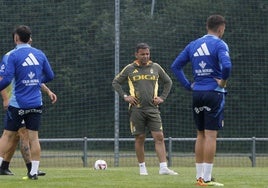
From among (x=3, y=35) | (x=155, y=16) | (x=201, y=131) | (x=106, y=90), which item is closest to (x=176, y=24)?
(x=155, y=16)

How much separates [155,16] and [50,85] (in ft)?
10.7

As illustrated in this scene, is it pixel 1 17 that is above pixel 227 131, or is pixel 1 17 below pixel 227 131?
above

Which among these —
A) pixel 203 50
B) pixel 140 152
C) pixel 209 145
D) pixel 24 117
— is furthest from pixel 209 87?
pixel 140 152

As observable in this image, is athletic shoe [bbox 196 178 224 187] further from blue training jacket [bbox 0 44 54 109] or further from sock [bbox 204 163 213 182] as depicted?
blue training jacket [bbox 0 44 54 109]

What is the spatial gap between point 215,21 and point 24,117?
260 centimetres

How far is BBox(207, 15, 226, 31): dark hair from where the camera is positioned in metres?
10.7

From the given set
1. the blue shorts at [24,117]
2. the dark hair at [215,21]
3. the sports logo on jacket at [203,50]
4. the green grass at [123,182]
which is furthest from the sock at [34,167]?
the dark hair at [215,21]

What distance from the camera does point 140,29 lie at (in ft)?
81.5

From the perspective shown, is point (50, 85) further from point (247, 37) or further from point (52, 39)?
point (247, 37)

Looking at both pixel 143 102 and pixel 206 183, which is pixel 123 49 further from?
pixel 206 183

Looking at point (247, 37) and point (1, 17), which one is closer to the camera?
point (1, 17)

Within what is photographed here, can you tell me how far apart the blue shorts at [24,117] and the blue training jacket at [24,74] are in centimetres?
6

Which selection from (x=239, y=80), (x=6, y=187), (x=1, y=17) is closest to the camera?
(x=6, y=187)

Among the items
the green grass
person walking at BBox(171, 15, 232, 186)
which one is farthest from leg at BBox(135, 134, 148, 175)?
person walking at BBox(171, 15, 232, 186)
